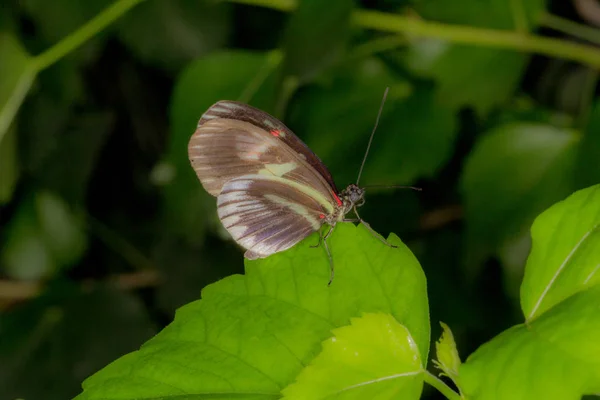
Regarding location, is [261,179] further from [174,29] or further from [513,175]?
[174,29]

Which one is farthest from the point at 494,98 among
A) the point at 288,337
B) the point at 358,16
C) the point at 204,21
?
the point at 288,337

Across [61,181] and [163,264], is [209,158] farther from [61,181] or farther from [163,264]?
[61,181]

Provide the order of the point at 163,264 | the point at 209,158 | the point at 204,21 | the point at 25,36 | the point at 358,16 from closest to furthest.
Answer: the point at 209,158 < the point at 358,16 < the point at 204,21 < the point at 25,36 < the point at 163,264

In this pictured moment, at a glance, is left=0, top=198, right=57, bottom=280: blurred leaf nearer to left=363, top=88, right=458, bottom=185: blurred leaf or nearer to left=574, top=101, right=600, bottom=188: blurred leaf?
left=363, top=88, right=458, bottom=185: blurred leaf

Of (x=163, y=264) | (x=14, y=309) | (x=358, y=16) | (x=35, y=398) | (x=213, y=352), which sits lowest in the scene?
(x=35, y=398)

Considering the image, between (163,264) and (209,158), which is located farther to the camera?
(163,264)

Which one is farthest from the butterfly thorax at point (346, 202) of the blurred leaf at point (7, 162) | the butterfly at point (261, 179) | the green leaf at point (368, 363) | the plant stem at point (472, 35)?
the blurred leaf at point (7, 162)

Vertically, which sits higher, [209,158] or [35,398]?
[209,158]
